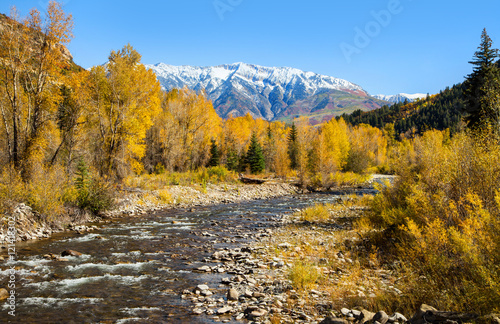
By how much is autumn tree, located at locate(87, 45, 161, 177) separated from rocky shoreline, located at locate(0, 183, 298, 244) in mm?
3011

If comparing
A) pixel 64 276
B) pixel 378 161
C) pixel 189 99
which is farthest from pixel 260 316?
pixel 378 161

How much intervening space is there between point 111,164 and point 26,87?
7.46m

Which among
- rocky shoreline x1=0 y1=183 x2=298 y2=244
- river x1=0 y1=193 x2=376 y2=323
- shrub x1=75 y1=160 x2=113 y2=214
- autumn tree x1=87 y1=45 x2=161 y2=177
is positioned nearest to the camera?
river x1=0 y1=193 x2=376 y2=323

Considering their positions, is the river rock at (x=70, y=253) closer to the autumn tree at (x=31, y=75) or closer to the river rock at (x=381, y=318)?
the autumn tree at (x=31, y=75)

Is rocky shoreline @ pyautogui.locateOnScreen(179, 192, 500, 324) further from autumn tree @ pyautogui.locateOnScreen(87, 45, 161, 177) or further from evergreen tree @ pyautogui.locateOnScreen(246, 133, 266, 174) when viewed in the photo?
evergreen tree @ pyautogui.locateOnScreen(246, 133, 266, 174)

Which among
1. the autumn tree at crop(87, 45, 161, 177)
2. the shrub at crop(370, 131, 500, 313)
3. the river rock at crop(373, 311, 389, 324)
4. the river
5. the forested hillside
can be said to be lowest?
the river

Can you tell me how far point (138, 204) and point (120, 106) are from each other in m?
8.00

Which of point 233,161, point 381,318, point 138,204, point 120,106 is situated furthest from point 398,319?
point 233,161

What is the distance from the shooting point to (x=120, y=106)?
21.4 meters

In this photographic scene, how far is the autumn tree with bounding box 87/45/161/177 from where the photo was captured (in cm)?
2055

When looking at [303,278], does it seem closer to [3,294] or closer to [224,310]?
[224,310]

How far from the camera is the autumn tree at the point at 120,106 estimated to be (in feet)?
67.4

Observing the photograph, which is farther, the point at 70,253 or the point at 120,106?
the point at 120,106

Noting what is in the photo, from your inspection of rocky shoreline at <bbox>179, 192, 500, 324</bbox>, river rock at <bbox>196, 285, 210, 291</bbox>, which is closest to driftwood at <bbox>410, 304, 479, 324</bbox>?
rocky shoreline at <bbox>179, 192, 500, 324</bbox>
